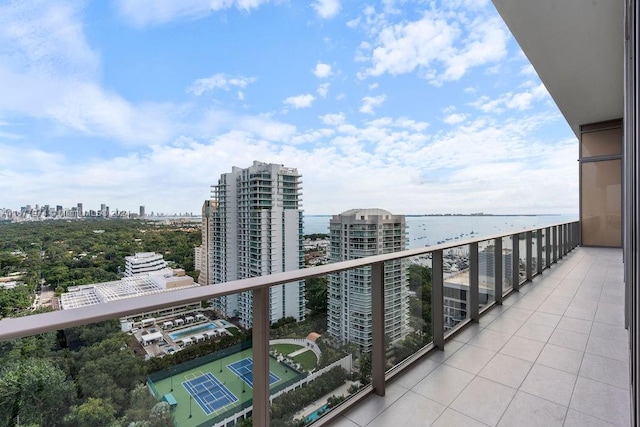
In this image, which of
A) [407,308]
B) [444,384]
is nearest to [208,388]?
[407,308]

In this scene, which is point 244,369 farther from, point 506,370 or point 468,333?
point 468,333

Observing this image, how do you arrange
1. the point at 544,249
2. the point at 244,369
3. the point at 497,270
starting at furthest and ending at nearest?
the point at 544,249 < the point at 497,270 < the point at 244,369

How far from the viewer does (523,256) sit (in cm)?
516

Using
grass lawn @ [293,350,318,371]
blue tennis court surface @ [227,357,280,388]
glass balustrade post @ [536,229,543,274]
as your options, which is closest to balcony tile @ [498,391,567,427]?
grass lawn @ [293,350,318,371]

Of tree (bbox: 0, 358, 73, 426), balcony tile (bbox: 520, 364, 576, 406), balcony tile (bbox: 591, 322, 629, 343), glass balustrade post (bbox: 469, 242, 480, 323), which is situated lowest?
balcony tile (bbox: 520, 364, 576, 406)

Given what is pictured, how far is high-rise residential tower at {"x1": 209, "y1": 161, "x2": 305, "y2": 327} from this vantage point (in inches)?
434

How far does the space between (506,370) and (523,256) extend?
3383mm

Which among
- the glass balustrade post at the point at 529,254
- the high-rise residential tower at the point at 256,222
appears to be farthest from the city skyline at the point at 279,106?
the glass balustrade post at the point at 529,254

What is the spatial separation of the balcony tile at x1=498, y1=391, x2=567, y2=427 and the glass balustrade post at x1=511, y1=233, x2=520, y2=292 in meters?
3.11

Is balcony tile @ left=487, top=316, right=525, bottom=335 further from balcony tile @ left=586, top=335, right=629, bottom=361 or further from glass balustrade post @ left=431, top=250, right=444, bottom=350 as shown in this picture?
glass balustrade post @ left=431, top=250, right=444, bottom=350

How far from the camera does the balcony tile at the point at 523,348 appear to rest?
276 centimetres

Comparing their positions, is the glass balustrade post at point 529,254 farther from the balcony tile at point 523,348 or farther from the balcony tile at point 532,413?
the balcony tile at point 532,413

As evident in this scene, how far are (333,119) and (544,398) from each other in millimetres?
27546

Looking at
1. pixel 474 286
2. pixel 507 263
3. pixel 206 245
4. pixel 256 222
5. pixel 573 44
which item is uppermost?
pixel 573 44
